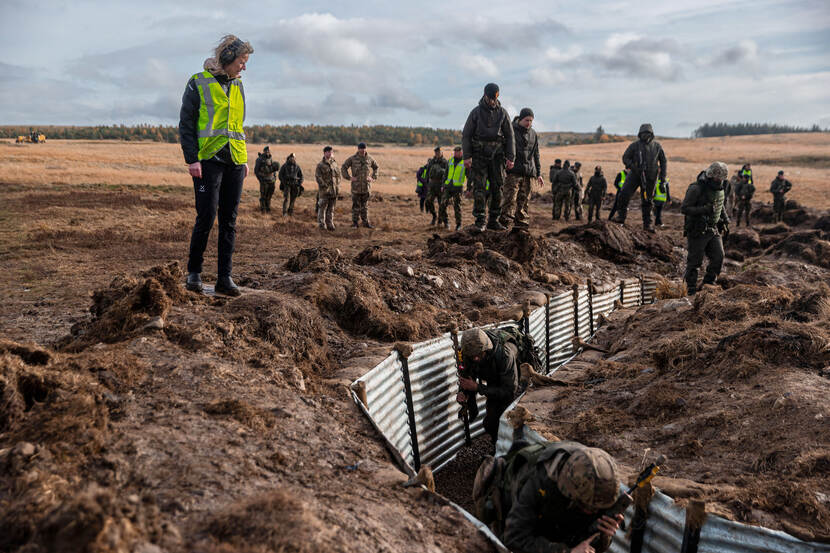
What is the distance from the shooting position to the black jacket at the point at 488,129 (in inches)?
358

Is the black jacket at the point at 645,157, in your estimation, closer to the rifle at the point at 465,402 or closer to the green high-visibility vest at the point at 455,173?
the green high-visibility vest at the point at 455,173

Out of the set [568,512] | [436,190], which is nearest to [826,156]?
[436,190]

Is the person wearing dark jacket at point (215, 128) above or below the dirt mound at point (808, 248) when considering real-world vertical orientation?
above

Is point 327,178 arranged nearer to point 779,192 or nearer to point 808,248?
point 808,248

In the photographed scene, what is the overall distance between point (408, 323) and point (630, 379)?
230cm

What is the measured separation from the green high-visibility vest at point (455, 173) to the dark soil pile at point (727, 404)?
7.44 meters

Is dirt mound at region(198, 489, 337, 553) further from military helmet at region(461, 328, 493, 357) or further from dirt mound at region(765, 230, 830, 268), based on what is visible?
dirt mound at region(765, 230, 830, 268)

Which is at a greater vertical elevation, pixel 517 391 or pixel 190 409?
pixel 190 409

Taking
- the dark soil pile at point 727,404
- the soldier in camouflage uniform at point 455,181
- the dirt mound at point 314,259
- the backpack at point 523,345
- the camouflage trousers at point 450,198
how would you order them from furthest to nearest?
1. the camouflage trousers at point 450,198
2. the soldier in camouflage uniform at point 455,181
3. the dirt mound at point 314,259
4. the backpack at point 523,345
5. the dark soil pile at point 727,404

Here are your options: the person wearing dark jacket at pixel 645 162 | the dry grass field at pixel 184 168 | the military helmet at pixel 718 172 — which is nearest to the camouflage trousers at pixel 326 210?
the person wearing dark jacket at pixel 645 162

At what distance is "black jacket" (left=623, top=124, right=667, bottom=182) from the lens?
12.6 metres

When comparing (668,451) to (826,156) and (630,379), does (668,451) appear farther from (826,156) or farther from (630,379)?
(826,156)

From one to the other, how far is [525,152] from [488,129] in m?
1.27

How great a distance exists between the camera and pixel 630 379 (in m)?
5.97
